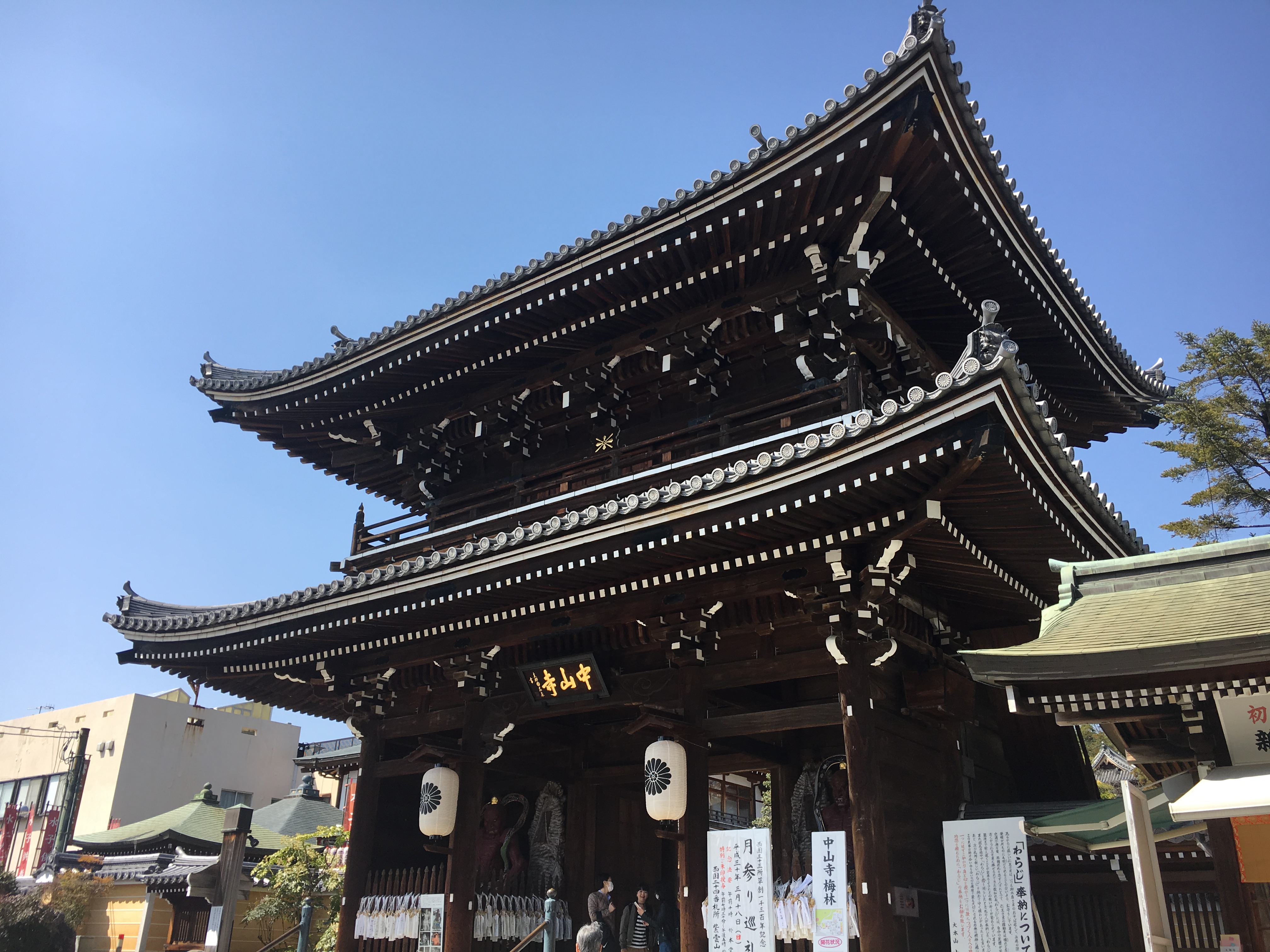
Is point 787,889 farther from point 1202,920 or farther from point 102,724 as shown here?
point 102,724

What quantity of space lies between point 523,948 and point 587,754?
2.66m

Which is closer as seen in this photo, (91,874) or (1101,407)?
(1101,407)

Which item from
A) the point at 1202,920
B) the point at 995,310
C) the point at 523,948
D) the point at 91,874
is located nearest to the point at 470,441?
the point at 523,948

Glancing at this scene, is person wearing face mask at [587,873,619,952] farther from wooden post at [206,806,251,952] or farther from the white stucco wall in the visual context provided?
the white stucco wall

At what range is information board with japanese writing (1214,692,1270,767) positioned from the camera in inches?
257

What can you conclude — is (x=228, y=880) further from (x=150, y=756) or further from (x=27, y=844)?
(x=27, y=844)

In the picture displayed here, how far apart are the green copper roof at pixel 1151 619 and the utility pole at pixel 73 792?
37864mm

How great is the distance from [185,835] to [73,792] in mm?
17841

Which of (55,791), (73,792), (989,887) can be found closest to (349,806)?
(73,792)

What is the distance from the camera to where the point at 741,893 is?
336 inches

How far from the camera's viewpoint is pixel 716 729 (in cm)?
965

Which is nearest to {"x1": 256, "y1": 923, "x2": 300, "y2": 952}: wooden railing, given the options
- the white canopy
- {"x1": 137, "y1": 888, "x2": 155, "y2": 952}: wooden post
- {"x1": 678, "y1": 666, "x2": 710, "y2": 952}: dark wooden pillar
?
{"x1": 137, "y1": 888, "x2": 155, "y2": 952}: wooden post

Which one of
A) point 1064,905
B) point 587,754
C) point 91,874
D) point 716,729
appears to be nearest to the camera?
point 1064,905

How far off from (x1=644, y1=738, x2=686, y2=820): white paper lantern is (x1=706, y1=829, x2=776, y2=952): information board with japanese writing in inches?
24.6
